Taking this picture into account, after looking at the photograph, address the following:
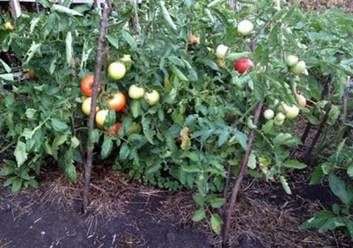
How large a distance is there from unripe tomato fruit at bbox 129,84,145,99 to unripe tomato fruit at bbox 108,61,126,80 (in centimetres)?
8

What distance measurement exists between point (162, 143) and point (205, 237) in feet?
1.49

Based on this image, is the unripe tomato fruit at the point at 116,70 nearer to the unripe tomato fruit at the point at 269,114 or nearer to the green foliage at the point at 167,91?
the green foliage at the point at 167,91

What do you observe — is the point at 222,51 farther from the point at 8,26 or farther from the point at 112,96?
the point at 8,26

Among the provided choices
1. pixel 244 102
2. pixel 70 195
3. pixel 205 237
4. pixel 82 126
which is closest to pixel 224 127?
pixel 244 102

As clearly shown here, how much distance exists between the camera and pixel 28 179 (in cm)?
214

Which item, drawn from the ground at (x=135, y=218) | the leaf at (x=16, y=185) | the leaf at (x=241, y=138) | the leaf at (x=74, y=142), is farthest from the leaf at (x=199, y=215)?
the leaf at (x=16, y=185)

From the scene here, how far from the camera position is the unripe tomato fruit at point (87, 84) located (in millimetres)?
1863

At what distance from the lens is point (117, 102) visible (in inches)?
74.4

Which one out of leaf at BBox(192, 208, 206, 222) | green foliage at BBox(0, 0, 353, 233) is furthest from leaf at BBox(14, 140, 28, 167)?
leaf at BBox(192, 208, 206, 222)

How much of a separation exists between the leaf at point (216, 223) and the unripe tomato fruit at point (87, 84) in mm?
740

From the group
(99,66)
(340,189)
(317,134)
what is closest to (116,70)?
(99,66)

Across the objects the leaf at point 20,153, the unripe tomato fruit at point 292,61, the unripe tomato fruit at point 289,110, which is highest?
the unripe tomato fruit at point 292,61

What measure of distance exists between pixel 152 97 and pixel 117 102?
0.15m

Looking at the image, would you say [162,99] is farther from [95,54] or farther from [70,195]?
[70,195]
